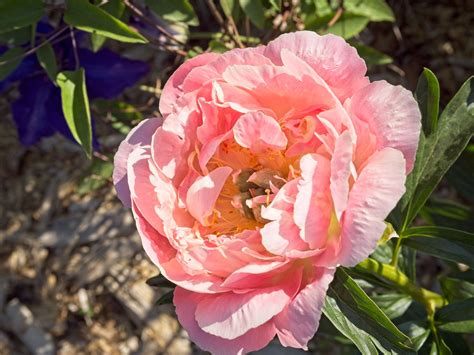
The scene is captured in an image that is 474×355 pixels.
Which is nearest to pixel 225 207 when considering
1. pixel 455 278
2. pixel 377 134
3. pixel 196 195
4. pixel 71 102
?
pixel 196 195

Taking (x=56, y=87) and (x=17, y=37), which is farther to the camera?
(x=56, y=87)

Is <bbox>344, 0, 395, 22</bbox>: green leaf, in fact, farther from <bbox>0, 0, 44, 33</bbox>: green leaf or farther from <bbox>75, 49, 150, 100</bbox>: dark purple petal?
<bbox>0, 0, 44, 33</bbox>: green leaf

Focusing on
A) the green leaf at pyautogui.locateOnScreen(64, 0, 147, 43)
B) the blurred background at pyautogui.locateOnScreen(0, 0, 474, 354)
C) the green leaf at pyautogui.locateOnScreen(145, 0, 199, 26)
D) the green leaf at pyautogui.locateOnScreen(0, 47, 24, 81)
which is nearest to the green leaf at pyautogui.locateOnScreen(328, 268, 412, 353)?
the green leaf at pyautogui.locateOnScreen(64, 0, 147, 43)

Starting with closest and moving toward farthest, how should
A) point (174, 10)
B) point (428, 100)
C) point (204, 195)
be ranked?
point (204, 195), point (428, 100), point (174, 10)

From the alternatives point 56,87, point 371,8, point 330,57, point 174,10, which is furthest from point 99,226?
point 330,57

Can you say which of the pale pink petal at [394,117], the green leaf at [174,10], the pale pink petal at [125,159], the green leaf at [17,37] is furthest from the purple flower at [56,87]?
the pale pink petal at [394,117]

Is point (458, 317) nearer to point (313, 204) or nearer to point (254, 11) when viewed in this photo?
point (313, 204)

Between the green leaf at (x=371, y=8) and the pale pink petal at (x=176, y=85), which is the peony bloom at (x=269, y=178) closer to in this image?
the pale pink petal at (x=176, y=85)

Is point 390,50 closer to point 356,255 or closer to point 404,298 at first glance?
point 404,298
